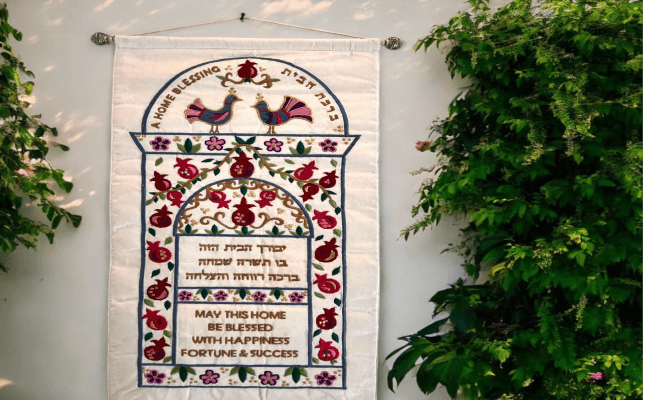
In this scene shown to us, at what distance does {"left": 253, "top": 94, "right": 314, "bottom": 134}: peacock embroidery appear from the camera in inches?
93.6

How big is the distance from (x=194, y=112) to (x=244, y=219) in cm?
49

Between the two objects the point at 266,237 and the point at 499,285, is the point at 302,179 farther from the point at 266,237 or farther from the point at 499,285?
the point at 499,285

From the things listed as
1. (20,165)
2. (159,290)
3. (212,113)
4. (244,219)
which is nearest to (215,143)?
(212,113)

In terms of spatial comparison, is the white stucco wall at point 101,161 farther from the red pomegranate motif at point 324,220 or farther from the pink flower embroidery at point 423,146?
the red pomegranate motif at point 324,220

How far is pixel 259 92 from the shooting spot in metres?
2.39

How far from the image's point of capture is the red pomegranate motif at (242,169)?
236cm

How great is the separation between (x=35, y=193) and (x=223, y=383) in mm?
1066

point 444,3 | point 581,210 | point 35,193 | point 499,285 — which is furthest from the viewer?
point 444,3

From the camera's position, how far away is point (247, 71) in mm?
2398

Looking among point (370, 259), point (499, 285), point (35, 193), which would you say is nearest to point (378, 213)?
point (370, 259)

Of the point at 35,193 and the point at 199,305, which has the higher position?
the point at 35,193

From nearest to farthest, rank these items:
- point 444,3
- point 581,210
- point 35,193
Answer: point 581,210
point 35,193
point 444,3

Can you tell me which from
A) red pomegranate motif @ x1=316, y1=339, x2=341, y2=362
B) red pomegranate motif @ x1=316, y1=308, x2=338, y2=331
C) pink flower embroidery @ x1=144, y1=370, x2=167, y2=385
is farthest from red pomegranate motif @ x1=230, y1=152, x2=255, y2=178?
pink flower embroidery @ x1=144, y1=370, x2=167, y2=385

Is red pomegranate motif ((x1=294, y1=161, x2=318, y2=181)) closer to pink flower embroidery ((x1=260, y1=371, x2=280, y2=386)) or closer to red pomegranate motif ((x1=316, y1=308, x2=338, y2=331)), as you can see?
red pomegranate motif ((x1=316, y1=308, x2=338, y2=331))
